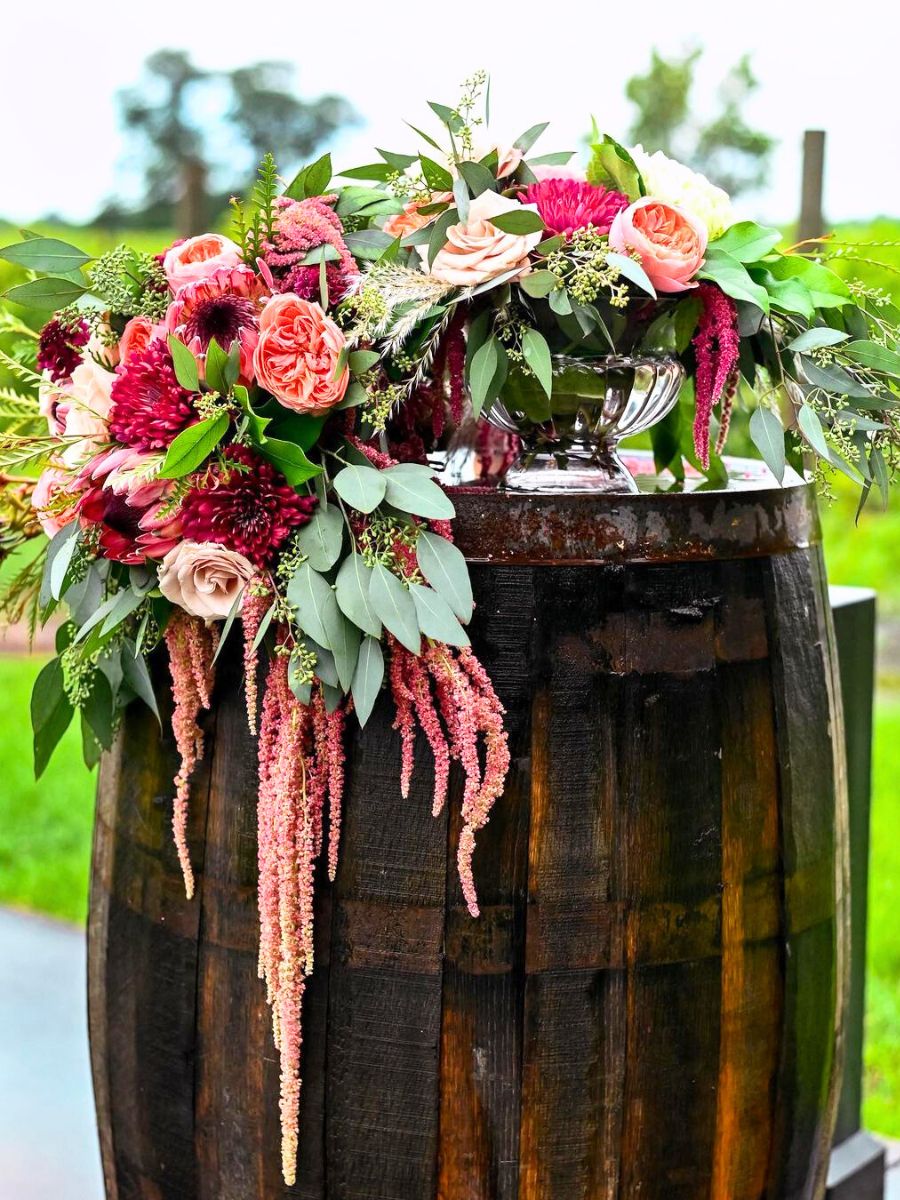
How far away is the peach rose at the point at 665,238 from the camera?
1.02 meters

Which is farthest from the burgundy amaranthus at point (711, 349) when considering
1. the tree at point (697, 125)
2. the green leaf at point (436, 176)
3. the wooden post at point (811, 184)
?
the tree at point (697, 125)

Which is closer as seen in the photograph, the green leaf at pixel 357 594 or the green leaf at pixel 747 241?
the green leaf at pixel 357 594

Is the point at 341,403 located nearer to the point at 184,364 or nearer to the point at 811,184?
the point at 184,364

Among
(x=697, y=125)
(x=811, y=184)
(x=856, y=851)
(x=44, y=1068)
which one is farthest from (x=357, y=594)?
(x=697, y=125)

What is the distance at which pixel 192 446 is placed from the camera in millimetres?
971

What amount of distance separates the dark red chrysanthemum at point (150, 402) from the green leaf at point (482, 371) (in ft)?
0.72

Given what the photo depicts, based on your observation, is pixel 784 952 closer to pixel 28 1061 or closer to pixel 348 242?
pixel 348 242

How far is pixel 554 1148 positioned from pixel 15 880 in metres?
2.48

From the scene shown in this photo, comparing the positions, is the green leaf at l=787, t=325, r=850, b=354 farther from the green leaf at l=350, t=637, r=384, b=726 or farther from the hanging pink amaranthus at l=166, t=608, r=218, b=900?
the hanging pink amaranthus at l=166, t=608, r=218, b=900

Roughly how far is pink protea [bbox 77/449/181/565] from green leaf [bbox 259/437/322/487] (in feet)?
0.30

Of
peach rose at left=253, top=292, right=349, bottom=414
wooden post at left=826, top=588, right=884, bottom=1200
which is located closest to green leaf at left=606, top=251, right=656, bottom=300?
peach rose at left=253, top=292, right=349, bottom=414

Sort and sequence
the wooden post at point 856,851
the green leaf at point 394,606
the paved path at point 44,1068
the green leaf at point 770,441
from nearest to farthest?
the green leaf at point 394,606
the green leaf at point 770,441
the wooden post at point 856,851
the paved path at point 44,1068

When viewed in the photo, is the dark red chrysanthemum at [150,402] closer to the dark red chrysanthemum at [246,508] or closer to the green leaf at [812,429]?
the dark red chrysanthemum at [246,508]

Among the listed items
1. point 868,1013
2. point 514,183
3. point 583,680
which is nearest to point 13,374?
point 514,183
